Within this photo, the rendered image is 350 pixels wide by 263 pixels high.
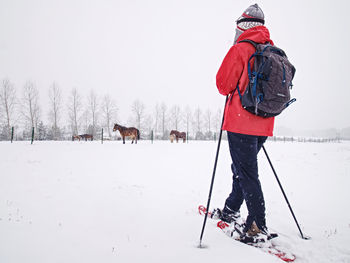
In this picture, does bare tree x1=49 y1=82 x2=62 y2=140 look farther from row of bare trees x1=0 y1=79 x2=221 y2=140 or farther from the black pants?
the black pants

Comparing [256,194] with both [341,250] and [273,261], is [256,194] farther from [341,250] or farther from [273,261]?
[341,250]

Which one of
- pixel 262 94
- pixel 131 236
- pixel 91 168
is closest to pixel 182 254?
pixel 131 236

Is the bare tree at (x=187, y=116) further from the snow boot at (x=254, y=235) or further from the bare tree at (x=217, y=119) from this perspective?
the snow boot at (x=254, y=235)

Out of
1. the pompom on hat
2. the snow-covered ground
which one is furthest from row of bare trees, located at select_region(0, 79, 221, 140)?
the pompom on hat

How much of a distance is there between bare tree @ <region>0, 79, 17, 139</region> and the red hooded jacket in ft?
127

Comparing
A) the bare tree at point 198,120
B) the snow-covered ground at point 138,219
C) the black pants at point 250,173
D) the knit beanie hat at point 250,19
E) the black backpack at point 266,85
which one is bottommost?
the snow-covered ground at point 138,219

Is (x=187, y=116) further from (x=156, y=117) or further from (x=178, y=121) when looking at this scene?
(x=156, y=117)

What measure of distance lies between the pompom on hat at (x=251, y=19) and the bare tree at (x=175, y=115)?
46.9 metres

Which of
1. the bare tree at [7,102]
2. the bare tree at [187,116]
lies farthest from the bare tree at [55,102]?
the bare tree at [187,116]

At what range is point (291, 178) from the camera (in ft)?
15.8

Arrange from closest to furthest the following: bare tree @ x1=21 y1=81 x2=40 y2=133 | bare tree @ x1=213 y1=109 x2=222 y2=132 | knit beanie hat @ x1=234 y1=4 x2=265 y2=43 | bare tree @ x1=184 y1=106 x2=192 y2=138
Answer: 1. knit beanie hat @ x1=234 y1=4 x2=265 y2=43
2. bare tree @ x1=21 y1=81 x2=40 y2=133
3. bare tree @ x1=184 y1=106 x2=192 y2=138
4. bare tree @ x1=213 y1=109 x2=222 y2=132

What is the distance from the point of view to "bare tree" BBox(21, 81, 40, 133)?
31000mm

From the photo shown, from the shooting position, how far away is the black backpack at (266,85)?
177 cm

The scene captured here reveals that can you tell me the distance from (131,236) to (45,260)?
2.55 feet
